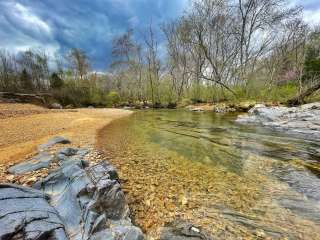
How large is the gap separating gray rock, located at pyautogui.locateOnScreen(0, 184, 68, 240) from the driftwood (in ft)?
46.7

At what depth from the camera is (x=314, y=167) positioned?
384 centimetres

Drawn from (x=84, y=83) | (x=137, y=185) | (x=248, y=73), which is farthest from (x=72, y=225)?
(x=84, y=83)

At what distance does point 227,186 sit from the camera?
3.13 meters

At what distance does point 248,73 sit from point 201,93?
678 cm

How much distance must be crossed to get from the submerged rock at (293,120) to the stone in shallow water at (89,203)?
6.69 metres

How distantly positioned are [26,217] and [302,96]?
14596mm

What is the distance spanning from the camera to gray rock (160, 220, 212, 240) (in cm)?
202

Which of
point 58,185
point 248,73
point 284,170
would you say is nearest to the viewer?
point 58,185

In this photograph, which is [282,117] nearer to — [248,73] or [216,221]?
[216,221]

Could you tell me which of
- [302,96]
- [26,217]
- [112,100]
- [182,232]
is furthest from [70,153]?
[112,100]

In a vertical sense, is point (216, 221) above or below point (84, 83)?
below

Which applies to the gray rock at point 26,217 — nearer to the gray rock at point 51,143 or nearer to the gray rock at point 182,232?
the gray rock at point 182,232

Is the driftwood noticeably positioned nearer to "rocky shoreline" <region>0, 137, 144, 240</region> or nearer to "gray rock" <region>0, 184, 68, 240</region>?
"rocky shoreline" <region>0, 137, 144, 240</region>

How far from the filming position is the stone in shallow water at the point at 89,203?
1.83 metres
